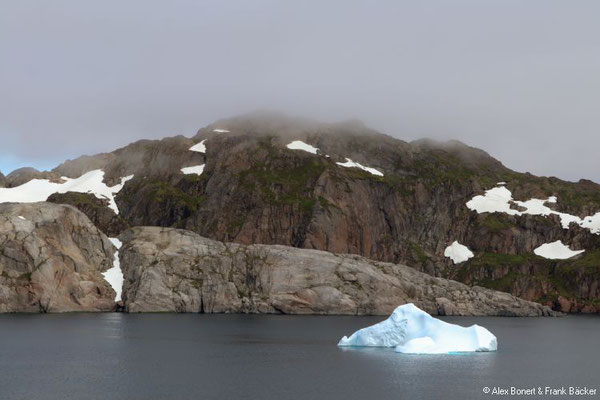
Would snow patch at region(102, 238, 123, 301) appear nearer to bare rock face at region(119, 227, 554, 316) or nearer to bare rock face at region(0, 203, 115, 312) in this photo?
bare rock face at region(0, 203, 115, 312)

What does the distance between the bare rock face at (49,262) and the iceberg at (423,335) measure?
96318mm

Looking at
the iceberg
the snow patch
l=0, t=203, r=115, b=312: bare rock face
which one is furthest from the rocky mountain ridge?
the iceberg

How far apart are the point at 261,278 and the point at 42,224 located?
2381 inches

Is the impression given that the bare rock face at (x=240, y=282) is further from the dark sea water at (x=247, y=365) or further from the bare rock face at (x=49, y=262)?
the dark sea water at (x=247, y=365)

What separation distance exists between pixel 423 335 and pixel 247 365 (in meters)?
29.6

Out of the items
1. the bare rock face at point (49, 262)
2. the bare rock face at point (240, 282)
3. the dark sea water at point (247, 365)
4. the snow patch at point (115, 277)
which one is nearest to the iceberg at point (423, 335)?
the dark sea water at point (247, 365)

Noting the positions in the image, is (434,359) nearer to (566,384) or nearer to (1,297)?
(566,384)

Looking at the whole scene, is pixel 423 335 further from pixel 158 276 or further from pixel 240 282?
pixel 240 282

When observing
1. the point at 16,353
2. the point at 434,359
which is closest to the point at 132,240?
the point at 16,353

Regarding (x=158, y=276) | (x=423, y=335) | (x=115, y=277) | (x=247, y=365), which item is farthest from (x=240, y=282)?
(x=247, y=365)

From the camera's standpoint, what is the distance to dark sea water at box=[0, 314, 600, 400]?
214ft

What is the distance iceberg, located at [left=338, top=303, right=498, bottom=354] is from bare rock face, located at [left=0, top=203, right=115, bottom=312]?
96.3 meters

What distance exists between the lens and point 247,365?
83000 millimetres

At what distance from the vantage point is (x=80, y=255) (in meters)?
185
